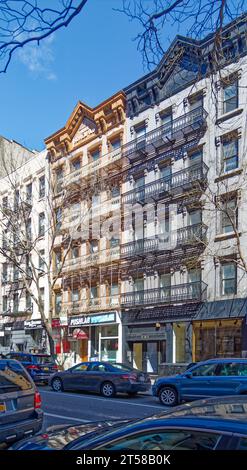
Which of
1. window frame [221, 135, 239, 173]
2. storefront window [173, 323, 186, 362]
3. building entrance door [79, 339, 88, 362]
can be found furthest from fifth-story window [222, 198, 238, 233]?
building entrance door [79, 339, 88, 362]

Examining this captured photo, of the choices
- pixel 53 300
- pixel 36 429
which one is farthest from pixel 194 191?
pixel 36 429

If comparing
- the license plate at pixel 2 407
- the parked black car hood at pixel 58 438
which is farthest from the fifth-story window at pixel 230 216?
the parked black car hood at pixel 58 438

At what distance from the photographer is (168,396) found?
14.7 m

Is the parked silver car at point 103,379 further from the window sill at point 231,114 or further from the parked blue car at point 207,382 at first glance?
the window sill at point 231,114

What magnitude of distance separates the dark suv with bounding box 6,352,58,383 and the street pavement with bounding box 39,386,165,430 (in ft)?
12.6

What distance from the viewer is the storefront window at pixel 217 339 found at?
75.8 feet

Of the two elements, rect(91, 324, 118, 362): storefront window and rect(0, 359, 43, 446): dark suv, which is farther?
rect(91, 324, 118, 362): storefront window

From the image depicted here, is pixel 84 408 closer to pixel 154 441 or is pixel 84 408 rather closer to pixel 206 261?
pixel 154 441

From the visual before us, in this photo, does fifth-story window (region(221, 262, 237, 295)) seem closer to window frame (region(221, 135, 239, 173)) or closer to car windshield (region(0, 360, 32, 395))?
window frame (region(221, 135, 239, 173))

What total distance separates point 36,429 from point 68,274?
92.4 feet

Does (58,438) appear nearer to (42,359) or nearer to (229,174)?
(42,359)

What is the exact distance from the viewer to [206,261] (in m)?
25.0

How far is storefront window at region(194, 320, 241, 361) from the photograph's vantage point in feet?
75.8

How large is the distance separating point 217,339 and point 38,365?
8715 mm
